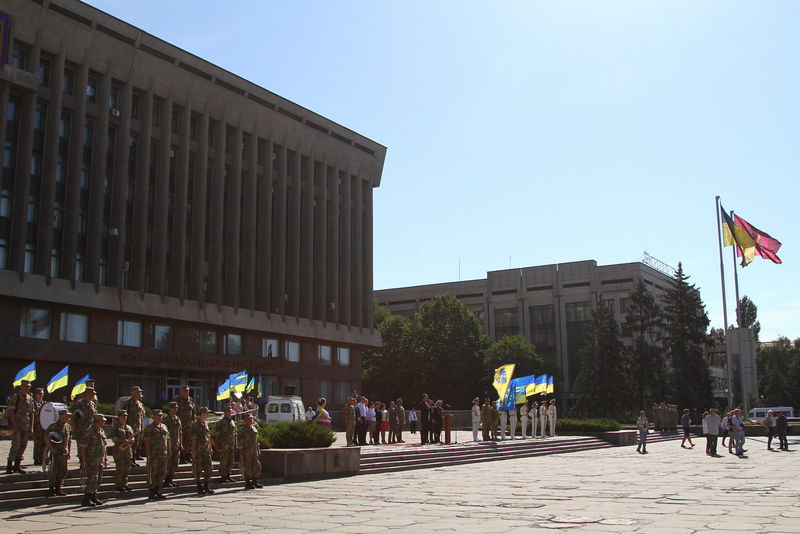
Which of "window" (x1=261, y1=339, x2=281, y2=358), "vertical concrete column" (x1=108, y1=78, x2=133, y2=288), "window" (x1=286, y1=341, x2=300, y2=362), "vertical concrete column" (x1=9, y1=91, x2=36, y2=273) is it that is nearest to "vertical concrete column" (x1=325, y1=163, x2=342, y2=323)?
"window" (x1=286, y1=341, x2=300, y2=362)

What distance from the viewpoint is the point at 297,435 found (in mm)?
19375

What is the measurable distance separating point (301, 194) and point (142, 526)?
47807mm

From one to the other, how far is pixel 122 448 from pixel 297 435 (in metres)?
5.61

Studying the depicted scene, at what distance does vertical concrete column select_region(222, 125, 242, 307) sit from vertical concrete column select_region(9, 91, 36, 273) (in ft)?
45.5

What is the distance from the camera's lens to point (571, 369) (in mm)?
93312

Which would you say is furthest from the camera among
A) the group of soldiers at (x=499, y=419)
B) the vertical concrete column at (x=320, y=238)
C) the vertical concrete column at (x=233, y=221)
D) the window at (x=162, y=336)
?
the vertical concrete column at (x=320, y=238)

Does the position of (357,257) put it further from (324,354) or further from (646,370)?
(646,370)

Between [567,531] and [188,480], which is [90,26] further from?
[567,531]

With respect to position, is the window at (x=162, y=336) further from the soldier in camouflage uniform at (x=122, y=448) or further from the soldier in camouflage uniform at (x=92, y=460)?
the soldier in camouflage uniform at (x=92, y=460)

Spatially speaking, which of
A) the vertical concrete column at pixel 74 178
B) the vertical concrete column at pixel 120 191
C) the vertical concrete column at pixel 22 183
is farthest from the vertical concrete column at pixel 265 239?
the vertical concrete column at pixel 22 183

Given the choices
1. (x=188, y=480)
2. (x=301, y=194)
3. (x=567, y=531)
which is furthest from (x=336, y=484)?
(x=301, y=194)

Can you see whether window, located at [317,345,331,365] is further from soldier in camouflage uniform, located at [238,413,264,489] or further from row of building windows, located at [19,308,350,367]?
soldier in camouflage uniform, located at [238,413,264,489]

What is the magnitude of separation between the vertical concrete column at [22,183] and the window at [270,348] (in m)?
18.2

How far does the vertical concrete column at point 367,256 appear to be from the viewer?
62.9 metres
